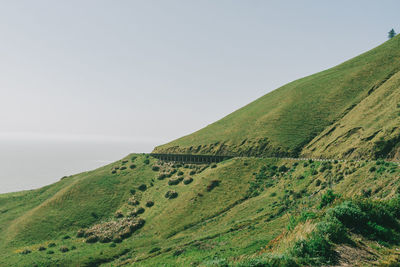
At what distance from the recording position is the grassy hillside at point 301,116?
75.2 metres

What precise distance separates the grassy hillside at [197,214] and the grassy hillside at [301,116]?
9266 mm

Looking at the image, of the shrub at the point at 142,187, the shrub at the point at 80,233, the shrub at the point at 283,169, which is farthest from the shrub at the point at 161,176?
the shrub at the point at 283,169

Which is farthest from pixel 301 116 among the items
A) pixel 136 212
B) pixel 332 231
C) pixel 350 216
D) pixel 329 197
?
pixel 332 231

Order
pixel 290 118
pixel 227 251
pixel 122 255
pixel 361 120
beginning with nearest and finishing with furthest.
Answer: pixel 227 251 → pixel 122 255 → pixel 361 120 → pixel 290 118

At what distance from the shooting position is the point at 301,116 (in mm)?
85562

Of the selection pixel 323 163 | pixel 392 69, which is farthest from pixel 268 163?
pixel 392 69

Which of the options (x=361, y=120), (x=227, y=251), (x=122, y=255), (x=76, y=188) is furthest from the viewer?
(x=76, y=188)

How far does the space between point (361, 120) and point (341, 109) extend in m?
19.3

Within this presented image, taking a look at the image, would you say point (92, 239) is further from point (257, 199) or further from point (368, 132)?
point (368, 132)

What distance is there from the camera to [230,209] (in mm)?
53531

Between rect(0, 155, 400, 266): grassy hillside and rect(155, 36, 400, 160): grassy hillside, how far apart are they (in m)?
9.27

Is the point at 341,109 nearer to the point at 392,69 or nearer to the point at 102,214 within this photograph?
the point at 392,69

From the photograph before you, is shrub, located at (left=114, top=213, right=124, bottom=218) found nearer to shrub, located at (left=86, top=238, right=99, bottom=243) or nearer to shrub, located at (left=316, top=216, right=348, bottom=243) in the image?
shrub, located at (left=86, top=238, right=99, bottom=243)

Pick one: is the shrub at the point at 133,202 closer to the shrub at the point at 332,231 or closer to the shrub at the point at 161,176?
the shrub at the point at 161,176
